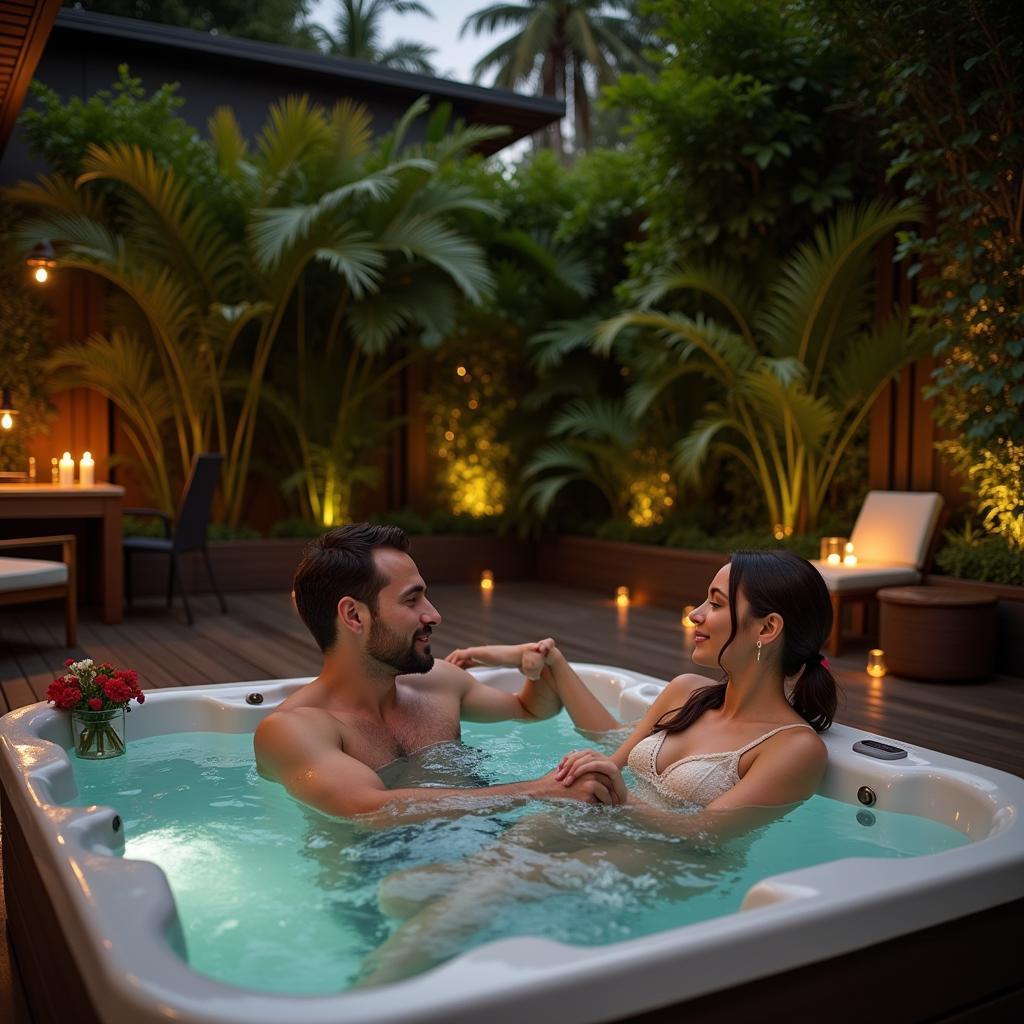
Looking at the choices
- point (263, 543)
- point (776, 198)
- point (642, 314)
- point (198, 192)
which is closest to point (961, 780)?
point (642, 314)

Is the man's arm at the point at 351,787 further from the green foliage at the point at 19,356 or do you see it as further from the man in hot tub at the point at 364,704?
the green foliage at the point at 19,356

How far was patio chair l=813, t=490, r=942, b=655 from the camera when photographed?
5191 mm

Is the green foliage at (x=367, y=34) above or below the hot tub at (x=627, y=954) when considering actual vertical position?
above

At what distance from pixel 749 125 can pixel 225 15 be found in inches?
469

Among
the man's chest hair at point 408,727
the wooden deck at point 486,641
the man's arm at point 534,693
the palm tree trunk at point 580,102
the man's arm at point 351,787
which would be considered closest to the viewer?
the man's arm at point 351,787

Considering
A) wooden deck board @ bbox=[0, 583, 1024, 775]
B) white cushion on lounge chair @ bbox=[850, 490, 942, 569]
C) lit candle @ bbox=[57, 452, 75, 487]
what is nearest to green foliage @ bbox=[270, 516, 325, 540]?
wooden deck board @ bbox=[0, 583, 1024, 775]

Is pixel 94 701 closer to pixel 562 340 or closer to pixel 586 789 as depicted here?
pixel 586 789

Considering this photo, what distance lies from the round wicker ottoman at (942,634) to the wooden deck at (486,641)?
0.09 metres

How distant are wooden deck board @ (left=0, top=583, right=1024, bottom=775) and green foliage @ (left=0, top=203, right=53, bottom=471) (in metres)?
1.29

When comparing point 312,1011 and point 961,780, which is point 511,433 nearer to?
point 961,780

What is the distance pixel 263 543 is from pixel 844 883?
635 cm

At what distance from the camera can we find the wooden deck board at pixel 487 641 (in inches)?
157

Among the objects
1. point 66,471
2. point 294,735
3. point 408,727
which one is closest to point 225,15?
point 66,471

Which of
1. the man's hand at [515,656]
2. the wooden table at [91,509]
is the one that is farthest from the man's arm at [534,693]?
the wooden table at [91,509]
